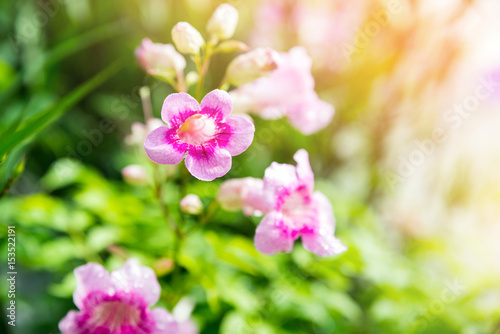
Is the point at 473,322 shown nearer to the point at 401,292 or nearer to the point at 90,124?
the point at 401,292

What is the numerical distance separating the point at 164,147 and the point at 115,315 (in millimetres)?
273

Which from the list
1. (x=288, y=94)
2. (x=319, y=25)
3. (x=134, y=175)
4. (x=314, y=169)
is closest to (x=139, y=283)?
(x=134, y=175)

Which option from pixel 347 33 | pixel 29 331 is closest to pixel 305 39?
pixel 347 33

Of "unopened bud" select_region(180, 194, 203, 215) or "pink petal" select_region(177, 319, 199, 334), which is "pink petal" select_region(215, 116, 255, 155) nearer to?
"unopened bud" select_region(180, 194, 203, 215)

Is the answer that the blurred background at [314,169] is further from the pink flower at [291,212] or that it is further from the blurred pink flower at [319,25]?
the pink flower at [291,212]

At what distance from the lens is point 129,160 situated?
4.14 ft

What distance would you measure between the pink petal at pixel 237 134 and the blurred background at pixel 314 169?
0.25 metres

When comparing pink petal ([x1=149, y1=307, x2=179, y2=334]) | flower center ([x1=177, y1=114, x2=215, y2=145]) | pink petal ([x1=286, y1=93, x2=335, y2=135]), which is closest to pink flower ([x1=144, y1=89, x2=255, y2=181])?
flower center ([x1=177, y1=114, x2=215, y2=145])

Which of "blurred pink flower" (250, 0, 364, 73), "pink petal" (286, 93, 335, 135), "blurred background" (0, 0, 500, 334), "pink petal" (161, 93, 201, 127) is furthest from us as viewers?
"blurred pink flower" (250, 0, 364, 73)

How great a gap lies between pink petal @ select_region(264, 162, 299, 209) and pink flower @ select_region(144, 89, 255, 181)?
7cm

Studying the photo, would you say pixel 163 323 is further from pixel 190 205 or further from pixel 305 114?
pixel 305 114

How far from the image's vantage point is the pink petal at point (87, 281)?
578mm

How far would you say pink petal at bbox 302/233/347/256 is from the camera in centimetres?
60

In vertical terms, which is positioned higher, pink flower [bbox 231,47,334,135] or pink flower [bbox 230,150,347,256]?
pink flower [bbox 231,47,334,135]
